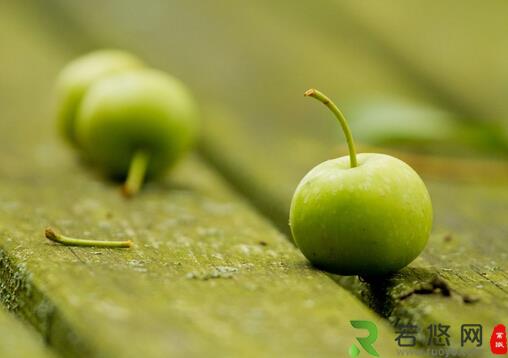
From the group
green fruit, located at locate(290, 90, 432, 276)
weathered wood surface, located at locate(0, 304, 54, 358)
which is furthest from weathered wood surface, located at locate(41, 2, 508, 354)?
weathered wood surface, located at locate(0, 304, 54, 358)

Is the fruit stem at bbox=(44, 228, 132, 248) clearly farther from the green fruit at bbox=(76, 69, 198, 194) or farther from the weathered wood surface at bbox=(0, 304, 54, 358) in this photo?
the green fruit at bbox=(76, 69, 198, 194)

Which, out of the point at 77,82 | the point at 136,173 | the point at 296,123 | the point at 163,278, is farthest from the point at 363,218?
the point at 296,123

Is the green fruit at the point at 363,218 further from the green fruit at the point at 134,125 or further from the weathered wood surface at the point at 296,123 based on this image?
the green fruit at the point at 134,125

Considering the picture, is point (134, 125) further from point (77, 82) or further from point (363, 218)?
point (363, 218)

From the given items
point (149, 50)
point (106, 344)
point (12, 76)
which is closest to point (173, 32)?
point (149, 50)

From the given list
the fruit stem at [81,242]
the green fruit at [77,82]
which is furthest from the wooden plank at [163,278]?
the green fruit at [77,82]

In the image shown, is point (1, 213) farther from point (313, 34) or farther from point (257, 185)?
point (313, 34)
